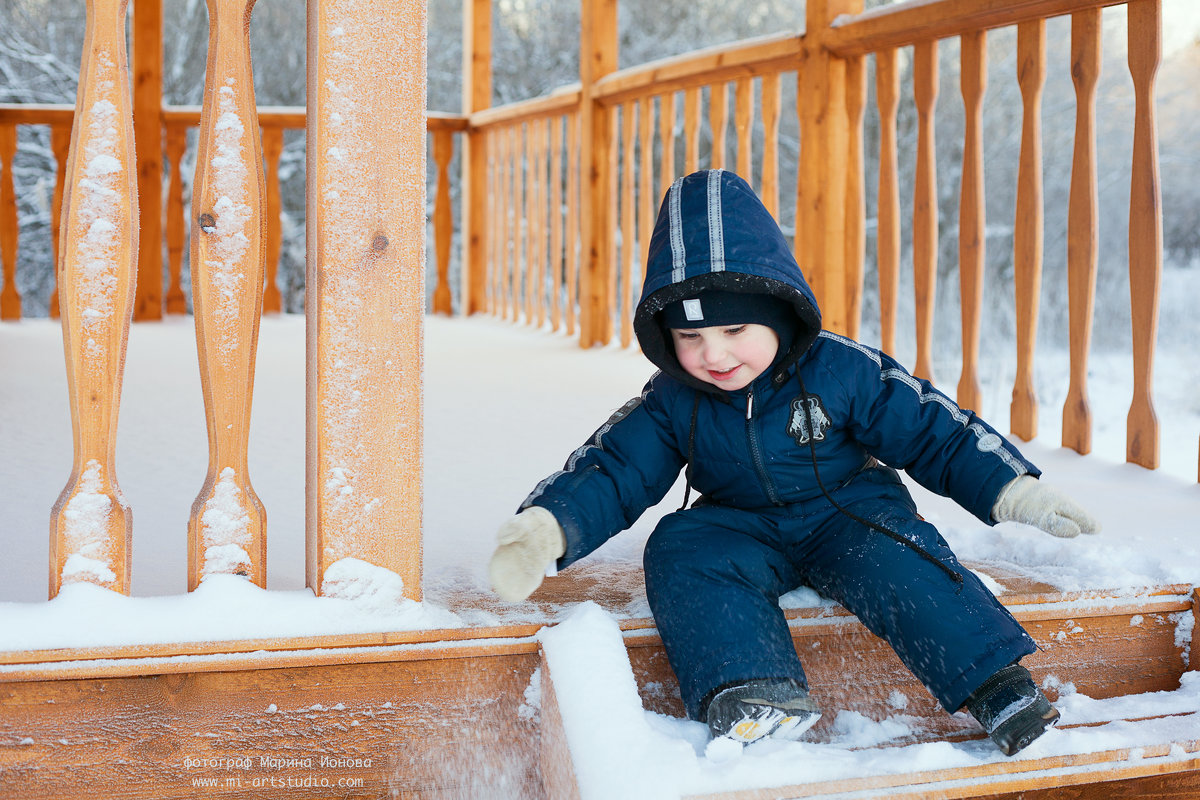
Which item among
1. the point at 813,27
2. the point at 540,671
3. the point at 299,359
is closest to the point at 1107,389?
the point at 813,27

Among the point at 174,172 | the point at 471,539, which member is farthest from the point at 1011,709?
the point at 174,172

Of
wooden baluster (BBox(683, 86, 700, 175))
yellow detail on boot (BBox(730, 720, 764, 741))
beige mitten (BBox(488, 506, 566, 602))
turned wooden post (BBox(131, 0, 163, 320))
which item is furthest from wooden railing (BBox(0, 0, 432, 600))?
turned wooden post (BBox(131, 0, 163, 320))

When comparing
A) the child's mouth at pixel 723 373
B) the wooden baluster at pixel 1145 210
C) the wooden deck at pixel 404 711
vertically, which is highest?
the wooden baluster at pixel 1145 210

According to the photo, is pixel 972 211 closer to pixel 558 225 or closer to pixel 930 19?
pixel 930 19

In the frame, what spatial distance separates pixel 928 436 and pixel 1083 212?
138 centimetres

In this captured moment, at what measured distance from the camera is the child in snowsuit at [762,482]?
1290 mm

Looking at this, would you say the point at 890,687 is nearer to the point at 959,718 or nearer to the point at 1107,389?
the point at 959,718

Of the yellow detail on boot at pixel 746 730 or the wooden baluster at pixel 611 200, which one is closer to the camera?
the yellow detail on boot at pixel 746 730

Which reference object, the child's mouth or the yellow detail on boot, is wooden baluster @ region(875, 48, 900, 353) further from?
the yellow detail on boot

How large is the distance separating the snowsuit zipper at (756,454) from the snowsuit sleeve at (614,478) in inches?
5.2

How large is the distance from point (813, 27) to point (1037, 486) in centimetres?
223

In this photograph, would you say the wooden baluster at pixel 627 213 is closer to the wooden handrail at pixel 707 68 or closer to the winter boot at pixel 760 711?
the wooden handrail at pixel 707 68

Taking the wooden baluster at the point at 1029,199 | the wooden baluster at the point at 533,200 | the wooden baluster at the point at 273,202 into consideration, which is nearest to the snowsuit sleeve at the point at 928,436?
the wooden baluster at the point at 1029,199

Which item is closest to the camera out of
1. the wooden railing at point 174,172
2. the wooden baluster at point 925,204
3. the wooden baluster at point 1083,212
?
the wooden baluster at point 1083,212
